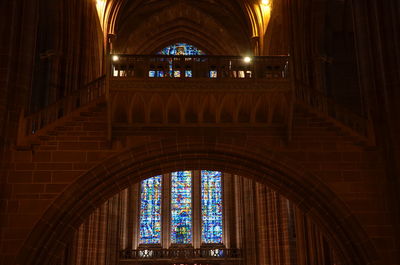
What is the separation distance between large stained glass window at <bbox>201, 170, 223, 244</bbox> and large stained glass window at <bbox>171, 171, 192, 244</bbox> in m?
0.62

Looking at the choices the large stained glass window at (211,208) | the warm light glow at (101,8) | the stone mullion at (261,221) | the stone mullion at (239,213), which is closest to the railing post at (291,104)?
the stone mullion at (261,221)

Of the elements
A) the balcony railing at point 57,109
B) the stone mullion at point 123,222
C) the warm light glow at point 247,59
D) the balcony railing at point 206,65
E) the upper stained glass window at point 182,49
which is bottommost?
the stone mullion at point 123,222

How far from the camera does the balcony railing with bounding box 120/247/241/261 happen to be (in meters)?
23.7

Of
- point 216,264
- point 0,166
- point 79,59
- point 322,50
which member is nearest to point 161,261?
point 216,264

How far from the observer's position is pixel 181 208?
1001 inches

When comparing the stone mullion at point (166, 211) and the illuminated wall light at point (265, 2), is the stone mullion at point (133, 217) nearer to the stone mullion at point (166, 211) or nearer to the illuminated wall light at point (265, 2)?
the stone mullion at point (166, 211)

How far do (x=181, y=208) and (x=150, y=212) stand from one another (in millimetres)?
1447

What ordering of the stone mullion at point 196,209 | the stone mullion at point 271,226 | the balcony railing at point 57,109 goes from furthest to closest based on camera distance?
the stone mullion at point 196,209, the stone mullion at point 271,226, the balcony railing at point 57,109

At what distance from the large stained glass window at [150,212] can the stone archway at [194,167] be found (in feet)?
39.8

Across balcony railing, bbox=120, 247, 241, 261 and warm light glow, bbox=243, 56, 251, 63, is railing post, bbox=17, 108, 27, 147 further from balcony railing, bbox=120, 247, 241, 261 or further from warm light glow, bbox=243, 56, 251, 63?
balcony railing, bbox=120, 247, 241, 261

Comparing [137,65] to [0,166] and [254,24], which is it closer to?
[0,166]

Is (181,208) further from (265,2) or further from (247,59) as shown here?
(247,59)

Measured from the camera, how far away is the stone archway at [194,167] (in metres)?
11.9

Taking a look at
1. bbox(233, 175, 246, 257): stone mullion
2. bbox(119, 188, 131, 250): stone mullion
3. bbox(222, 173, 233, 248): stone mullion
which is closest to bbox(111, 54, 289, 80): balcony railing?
bbox(233, 175, 246, 257): stone mullion
